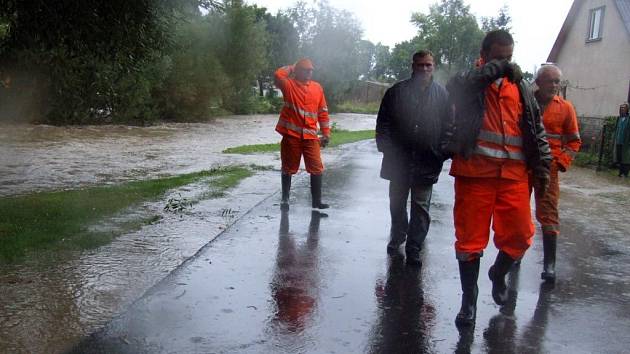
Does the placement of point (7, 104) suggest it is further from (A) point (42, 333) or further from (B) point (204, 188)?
(A) point (42, 333)

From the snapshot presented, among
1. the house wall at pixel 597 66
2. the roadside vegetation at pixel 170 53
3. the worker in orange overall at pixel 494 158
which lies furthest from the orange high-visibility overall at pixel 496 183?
the house wall at pixel 597 66

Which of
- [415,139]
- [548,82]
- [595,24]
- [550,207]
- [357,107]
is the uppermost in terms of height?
[595,24]

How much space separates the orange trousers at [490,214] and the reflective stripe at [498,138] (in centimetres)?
25

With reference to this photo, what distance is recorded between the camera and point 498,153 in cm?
416

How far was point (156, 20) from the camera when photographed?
8031 mm

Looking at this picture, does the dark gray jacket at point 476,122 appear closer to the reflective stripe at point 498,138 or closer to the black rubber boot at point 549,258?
the reflective stripe at point 498,138

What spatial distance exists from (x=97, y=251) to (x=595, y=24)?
74.0ft

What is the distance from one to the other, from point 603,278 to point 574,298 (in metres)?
0.82

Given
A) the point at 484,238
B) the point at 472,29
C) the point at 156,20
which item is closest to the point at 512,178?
the point at 484,238

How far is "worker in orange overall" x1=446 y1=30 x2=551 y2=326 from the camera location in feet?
13.7

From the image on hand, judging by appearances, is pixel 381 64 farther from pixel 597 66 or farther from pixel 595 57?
pixel 597 66

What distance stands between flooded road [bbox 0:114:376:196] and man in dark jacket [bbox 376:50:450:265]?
20.4 ft

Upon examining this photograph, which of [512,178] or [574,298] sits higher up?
[512,178]

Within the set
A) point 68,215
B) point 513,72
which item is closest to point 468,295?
point 513,72
